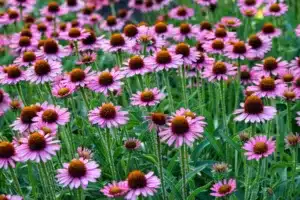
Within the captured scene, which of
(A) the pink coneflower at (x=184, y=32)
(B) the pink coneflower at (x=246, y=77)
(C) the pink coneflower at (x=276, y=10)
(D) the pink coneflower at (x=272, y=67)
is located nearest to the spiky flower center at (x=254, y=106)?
(D) the pink coneflower at (x=272, y=67)

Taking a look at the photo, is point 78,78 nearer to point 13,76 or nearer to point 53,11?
point 13,76

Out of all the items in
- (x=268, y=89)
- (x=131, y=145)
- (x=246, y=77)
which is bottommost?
(x=246, y=77)

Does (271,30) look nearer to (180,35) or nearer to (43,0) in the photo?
(180,35)

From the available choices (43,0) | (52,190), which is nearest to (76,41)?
(52,190)

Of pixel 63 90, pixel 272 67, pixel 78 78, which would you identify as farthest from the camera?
pixel 272 67

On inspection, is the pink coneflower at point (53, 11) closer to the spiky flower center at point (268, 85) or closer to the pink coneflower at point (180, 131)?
the spiky flower center at point (268, 85)

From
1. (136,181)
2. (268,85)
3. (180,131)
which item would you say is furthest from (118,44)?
(136,181)
